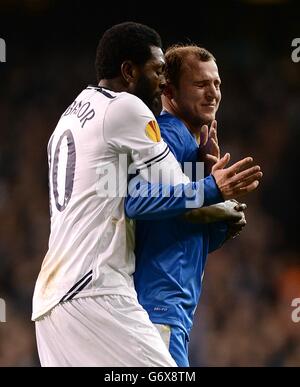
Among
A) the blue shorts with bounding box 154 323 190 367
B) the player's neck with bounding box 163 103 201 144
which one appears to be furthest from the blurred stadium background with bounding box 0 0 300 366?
the blue shorts with bounding box 154 323 190 367

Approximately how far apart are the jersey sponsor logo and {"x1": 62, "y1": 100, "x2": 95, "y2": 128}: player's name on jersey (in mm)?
233

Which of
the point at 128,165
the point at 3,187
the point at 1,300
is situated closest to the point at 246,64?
the point at 3,187

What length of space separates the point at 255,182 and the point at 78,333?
2.92ft

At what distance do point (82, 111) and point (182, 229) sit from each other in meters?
0.64

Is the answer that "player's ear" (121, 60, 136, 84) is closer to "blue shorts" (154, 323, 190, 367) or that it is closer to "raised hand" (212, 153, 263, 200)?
"raised hand" (212, 153, 263, 200)

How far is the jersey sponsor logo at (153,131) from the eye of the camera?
141 inches

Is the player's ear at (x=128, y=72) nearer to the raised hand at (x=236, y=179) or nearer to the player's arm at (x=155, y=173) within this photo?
the player's arm at (x=155, y=173)

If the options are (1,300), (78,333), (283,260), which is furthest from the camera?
(283,260)

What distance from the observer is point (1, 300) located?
7680 mm

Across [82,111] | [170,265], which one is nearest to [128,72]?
[82,111]

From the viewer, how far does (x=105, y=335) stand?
343cm

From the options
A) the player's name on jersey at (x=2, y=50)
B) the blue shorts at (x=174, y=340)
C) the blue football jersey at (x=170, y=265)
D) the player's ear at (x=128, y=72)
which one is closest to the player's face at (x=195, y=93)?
the blue football jersey at (x=170, y=265)

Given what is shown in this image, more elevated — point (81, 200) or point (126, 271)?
point (81, 200)

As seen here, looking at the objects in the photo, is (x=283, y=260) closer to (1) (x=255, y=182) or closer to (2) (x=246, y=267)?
(2) (x=246, y=267)
